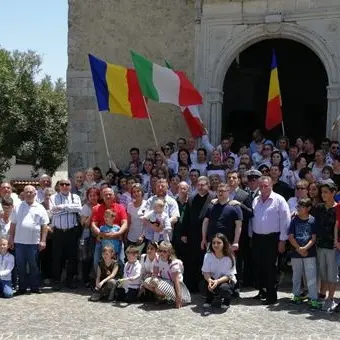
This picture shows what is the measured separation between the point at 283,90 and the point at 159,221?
9611 millimetres

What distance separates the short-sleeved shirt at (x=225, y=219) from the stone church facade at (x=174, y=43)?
461cm

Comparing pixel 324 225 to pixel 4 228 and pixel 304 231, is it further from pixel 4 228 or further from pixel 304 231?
pixel 4 228

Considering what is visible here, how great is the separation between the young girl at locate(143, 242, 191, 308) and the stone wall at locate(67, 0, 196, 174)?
5093 mm

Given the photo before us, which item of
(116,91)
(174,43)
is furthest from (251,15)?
(116,91)

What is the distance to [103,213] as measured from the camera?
8172mm

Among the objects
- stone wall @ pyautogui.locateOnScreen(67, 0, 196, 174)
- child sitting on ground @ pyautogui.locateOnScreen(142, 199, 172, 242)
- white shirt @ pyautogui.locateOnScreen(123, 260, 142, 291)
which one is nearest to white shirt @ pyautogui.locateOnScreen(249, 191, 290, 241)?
child sitting on ground @ pyautogui.locateOnScreen(142, 199, 172, 242)

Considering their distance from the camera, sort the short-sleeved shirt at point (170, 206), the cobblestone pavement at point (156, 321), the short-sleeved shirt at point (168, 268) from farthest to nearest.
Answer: the short-sleeved shirt at point (170, 206) → the short-sleeved shirt at point (168, 268) → the cobblestone pavement at point (156, 321)

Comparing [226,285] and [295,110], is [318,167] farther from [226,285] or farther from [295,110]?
[295,110]

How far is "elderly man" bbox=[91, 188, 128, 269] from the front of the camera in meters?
8.06

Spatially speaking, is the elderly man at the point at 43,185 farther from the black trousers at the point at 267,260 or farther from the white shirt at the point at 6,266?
the black trousers at the point at 267,260

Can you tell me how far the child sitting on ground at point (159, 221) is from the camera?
7.86 meters

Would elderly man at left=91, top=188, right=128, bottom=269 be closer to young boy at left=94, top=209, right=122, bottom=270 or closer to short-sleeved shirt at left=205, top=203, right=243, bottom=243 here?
young boy at left=94, top=209, right=122, bottom=270

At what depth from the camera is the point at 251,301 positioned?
7512mm

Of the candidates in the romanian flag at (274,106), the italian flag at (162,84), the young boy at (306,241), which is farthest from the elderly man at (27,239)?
the romanian flag at (274,106)
